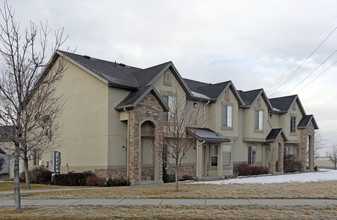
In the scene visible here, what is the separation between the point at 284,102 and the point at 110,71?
21.8 meters

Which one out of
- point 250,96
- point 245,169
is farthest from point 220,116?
point 250,96

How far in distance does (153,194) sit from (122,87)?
9802 mm

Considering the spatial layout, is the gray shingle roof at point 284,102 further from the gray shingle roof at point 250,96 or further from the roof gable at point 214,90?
the roof gable at point 214,90

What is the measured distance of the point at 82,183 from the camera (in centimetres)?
2158

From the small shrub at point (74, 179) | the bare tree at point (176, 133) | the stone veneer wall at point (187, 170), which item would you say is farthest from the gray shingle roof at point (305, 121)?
the small shrub at point (74, 179)

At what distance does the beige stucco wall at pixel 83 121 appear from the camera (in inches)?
887

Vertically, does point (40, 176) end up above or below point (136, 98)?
below

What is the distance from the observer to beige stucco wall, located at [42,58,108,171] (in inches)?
887

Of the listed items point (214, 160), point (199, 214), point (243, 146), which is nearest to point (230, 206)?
point (199, 214)

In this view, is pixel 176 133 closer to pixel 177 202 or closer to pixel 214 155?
pixel 214 155

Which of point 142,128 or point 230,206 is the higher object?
point 142,128

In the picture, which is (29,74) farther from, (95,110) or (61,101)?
(61,101)

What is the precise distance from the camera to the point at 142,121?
71.3ft

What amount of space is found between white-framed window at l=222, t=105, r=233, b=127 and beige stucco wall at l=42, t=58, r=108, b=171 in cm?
1113
